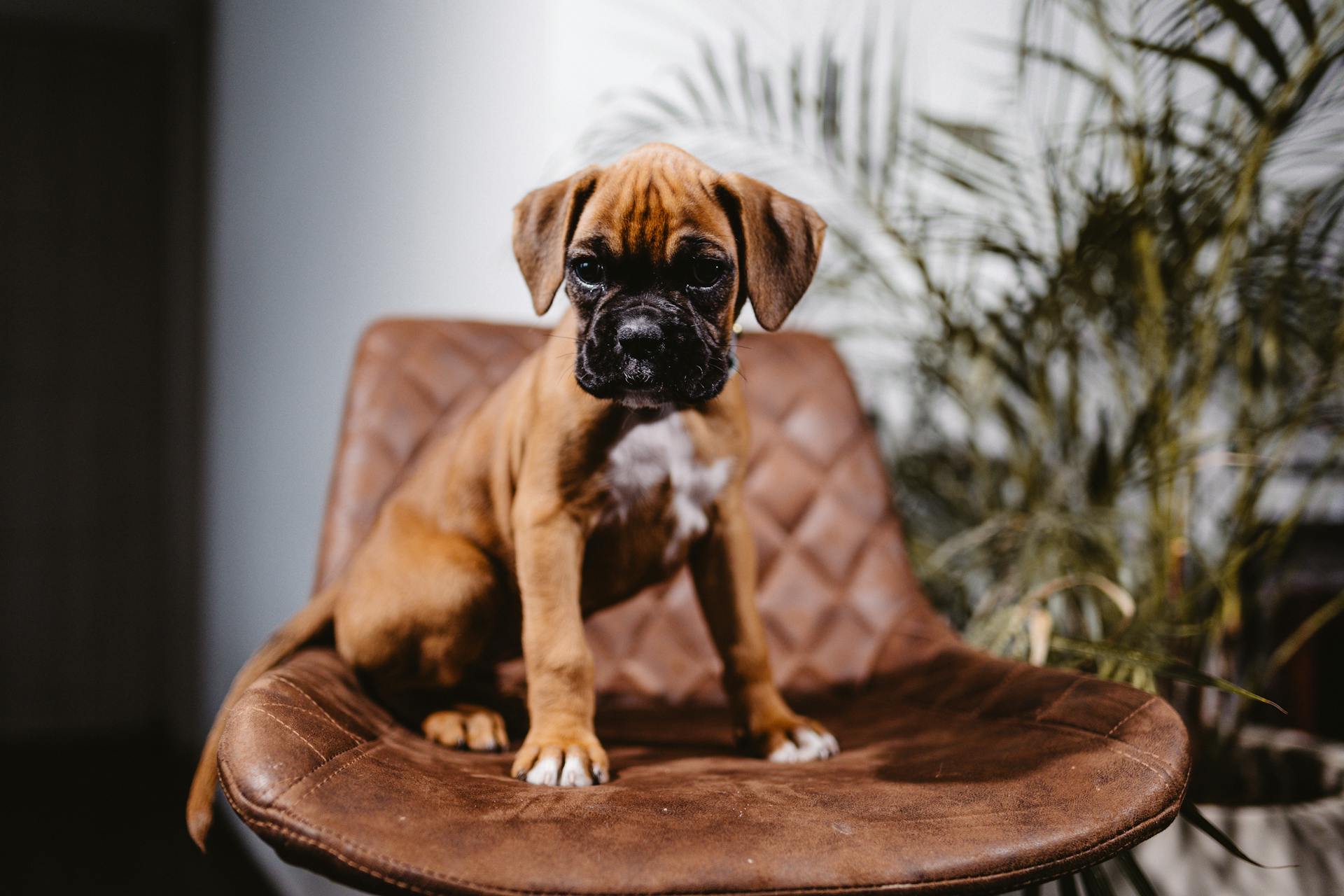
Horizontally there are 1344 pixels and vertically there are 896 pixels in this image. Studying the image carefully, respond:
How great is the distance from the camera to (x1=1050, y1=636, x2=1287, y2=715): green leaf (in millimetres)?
1118

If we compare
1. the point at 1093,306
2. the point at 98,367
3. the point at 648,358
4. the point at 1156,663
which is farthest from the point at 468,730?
the point at 98,367

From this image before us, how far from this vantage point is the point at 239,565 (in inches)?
121

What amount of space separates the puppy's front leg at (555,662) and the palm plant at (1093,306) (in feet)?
2.41

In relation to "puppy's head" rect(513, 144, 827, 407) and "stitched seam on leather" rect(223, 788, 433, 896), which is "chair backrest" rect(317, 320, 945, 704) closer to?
"puppy's head" rect(513, 144, 827, 407)

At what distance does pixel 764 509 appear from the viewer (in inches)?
66.1

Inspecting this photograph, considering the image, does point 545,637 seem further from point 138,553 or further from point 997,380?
point 138,553

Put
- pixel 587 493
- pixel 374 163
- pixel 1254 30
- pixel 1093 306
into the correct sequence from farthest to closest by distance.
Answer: pixel 374 163
pixel 1093 306
pixel 1254 30
pixel 587 493

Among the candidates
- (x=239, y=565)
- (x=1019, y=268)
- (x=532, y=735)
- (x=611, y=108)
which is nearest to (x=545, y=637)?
(x=532, y=735)

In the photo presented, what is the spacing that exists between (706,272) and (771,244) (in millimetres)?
82

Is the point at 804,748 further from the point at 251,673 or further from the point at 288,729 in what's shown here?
the point at 251,673

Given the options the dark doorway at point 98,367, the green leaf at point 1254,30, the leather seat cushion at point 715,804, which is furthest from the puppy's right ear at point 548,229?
the dark doorway at point 98,367

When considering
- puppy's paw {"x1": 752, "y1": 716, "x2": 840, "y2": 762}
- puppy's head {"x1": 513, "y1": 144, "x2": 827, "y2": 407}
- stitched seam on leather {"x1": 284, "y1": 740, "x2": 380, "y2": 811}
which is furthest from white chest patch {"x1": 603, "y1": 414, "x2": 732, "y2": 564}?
stitched seam on leather {"x1": 284, "y1": 740, "x2": 380, "y2": 811}

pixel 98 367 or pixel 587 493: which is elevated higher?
pixel 587 493

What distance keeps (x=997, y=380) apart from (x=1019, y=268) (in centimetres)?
52
